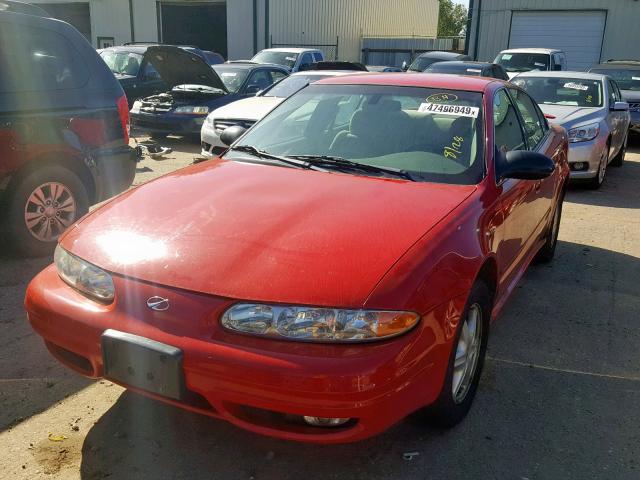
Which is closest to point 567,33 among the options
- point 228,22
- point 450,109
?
point 228,22

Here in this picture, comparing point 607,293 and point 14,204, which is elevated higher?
point 14,204

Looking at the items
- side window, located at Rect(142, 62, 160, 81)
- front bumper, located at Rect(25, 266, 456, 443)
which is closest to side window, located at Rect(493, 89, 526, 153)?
front bumper, located at Rect(25, 266, 456, 443)

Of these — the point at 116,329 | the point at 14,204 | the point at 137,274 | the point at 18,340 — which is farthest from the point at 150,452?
the point at 14,204

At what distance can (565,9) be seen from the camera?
792 inches

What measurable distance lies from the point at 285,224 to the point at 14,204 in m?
2.97

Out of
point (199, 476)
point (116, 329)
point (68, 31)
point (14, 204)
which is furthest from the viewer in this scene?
point (68, 31)

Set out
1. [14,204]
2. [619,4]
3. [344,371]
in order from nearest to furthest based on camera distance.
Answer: [344,371] → [14,204] → [619,4]

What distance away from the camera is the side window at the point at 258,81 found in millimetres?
11734

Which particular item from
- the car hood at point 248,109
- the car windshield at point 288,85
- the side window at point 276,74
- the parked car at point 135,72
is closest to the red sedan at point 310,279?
the car hood at point 248,109

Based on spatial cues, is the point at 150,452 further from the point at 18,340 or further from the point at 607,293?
the point at 607,293

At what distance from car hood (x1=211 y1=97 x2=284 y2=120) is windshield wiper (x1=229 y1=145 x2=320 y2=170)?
5.00 meters

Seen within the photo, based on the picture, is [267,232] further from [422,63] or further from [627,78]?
[422,63]

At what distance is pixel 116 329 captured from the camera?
2318mm

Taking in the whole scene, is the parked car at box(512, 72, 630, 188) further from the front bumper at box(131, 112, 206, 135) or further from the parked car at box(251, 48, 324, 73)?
the parked car at box(251, 48, 324, 73)
